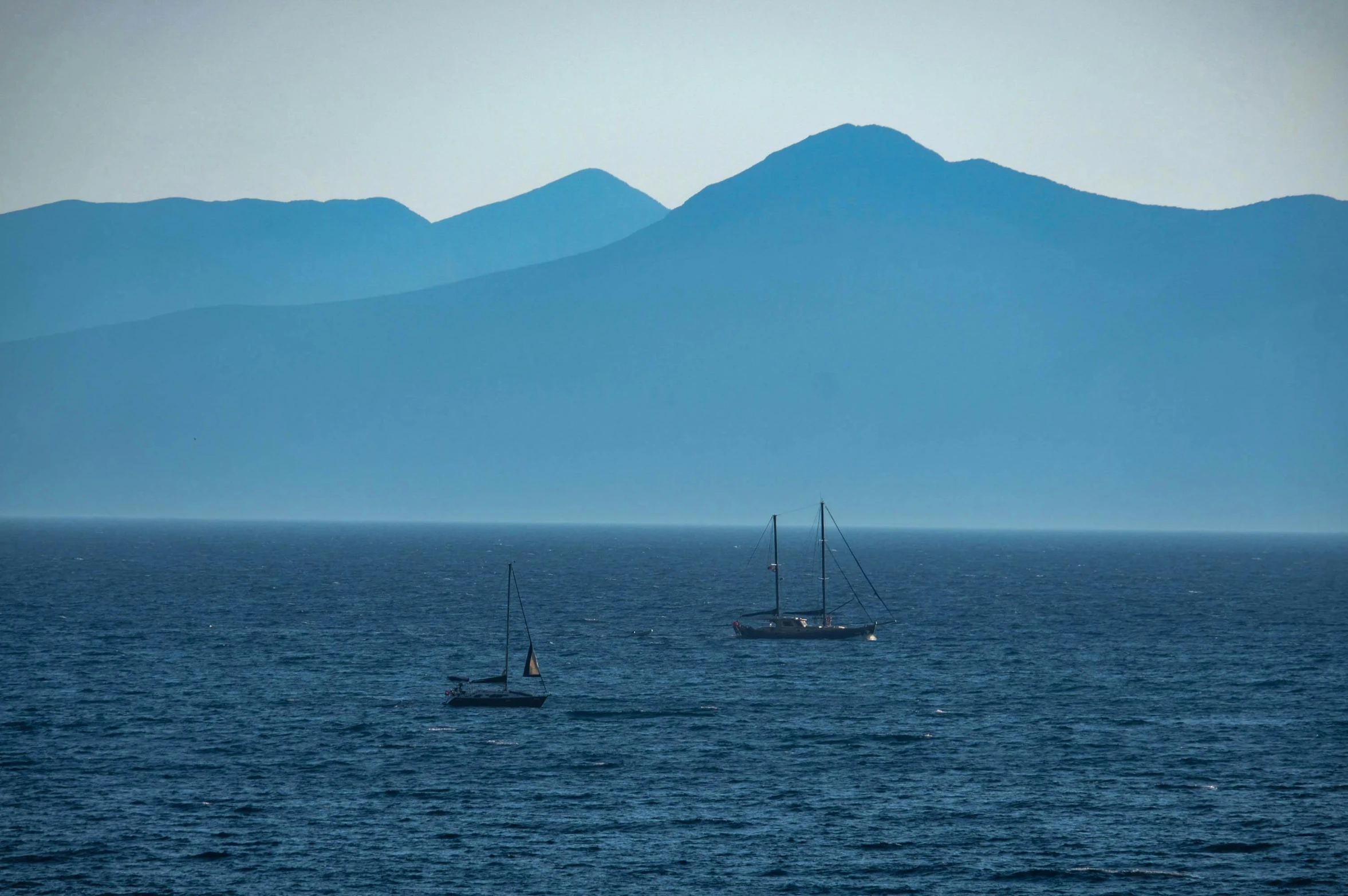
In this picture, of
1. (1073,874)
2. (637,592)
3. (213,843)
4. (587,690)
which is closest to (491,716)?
(587,690)

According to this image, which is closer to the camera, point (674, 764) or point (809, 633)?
point (674, 764)

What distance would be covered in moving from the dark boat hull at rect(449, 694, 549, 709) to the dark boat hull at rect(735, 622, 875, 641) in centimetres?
3999

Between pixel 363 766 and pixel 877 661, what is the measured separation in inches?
1924

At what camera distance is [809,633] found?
123375 mm

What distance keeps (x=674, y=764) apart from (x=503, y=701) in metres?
17.8

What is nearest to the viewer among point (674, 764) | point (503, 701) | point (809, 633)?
point (674, 764)

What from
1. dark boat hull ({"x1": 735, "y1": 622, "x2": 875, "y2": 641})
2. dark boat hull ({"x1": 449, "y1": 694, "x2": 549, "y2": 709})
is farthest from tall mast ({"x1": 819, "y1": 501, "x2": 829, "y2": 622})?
dark boat hull ({"x1": 449, "y1": 694, "x2": 549, "y2": 709})

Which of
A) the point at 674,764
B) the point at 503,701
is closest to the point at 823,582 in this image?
the point at 503,701

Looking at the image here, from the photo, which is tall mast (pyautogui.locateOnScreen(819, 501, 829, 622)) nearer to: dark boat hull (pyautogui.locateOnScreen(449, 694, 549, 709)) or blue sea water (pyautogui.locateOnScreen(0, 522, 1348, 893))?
blue sea water (pyautogui.locateOnScreen(0, 522, 1348, 893))

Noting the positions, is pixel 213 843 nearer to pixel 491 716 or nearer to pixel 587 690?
pixel 491 716

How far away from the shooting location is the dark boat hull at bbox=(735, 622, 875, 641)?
12275cm

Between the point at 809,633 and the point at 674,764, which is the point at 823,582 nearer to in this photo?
the point at 809,633

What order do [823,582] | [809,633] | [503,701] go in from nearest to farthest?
[503,701] → [809,633] → [823,582]

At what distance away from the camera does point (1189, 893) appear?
52.1 m
